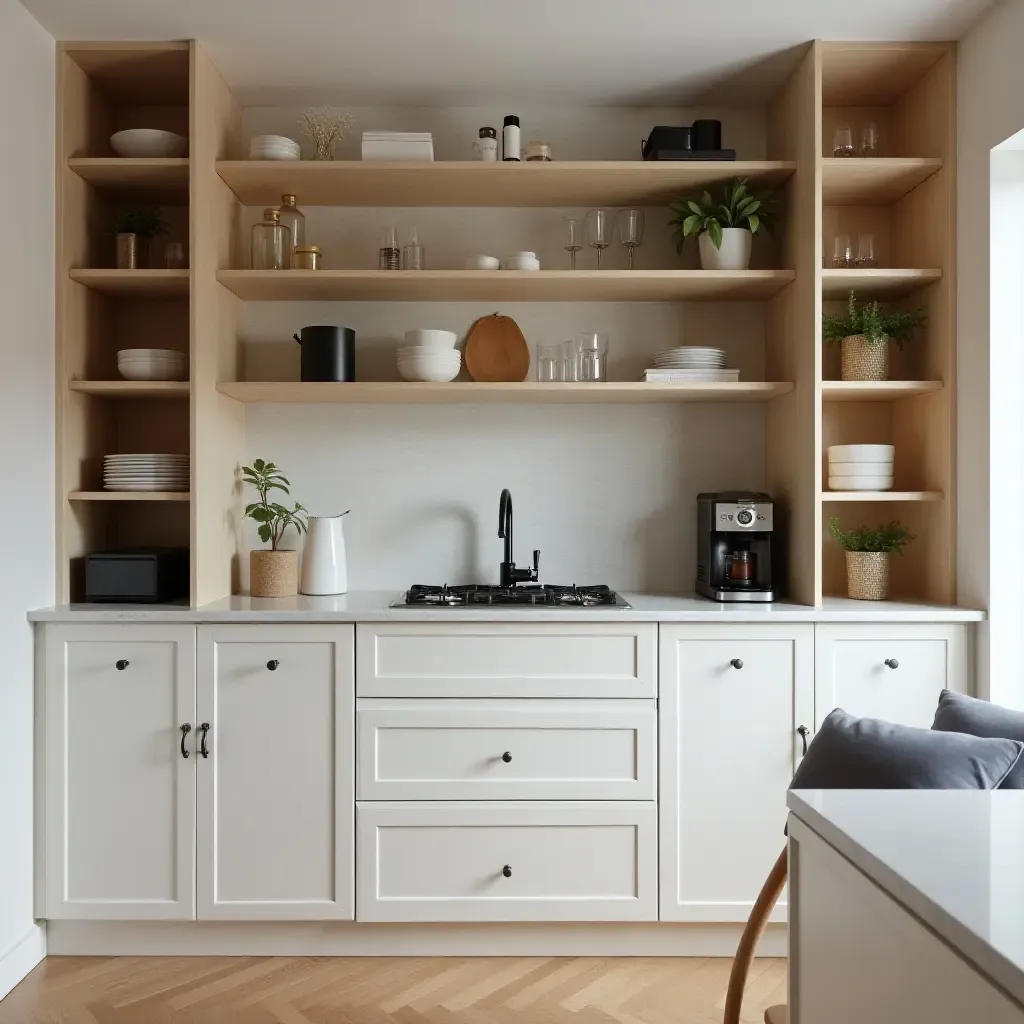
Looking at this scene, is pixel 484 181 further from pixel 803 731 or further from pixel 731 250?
pixel 803 731

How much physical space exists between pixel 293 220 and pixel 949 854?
259 centimetres

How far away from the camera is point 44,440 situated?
8.64 ft

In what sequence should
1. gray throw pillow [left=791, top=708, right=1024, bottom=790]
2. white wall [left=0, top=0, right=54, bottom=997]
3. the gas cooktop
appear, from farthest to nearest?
1. the gas cooktop
2. white wall [left=0, top=0, right=54, bottom=997]
3. gray throw pillow [left=791, top=708, right=1024, bottom=790]

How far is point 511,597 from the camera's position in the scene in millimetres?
2730

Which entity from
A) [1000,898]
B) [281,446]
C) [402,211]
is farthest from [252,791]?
[1000,898]

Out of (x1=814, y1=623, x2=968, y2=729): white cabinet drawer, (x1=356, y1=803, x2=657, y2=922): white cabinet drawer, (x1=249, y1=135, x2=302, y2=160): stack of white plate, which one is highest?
(x1=249, y1=135, x2=302, y2=160): stack of white plate

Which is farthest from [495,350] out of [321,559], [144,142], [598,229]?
[144,142]

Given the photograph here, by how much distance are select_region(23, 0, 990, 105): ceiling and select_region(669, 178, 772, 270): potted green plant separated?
385 millimetres

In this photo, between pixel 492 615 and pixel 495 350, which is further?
pixel 495 350

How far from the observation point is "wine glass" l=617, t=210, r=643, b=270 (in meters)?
2.91

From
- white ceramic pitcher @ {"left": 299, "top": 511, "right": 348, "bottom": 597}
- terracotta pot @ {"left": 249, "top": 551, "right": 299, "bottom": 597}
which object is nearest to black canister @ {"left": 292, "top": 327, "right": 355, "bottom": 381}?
white ceramic pitcher @ {"left": 299, "top": 511, "right": 348, "bottom": 597}

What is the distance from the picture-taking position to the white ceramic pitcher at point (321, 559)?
2.89 metres

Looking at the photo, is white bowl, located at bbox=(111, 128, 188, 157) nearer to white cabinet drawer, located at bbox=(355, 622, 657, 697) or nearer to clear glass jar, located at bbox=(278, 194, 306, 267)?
clear glass jar, located at bbox=(278, 194, 306, 267)

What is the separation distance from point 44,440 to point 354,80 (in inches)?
56.2
